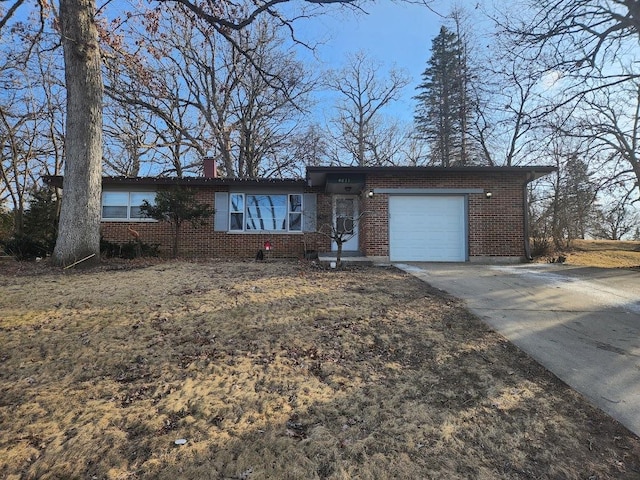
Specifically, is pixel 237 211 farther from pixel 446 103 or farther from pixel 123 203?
pixel 446 103

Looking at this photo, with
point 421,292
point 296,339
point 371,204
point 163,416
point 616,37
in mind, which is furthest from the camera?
point 371,204

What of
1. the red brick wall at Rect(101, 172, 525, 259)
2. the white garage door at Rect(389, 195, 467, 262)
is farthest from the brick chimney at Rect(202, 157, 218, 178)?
the white garage door at Rect(389, 195, 467, 262)

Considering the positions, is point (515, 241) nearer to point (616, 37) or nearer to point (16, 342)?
point (616, 37)

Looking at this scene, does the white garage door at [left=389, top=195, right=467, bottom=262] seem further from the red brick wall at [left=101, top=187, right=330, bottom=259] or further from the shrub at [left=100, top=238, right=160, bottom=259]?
the shrub at [left=100, top=238, right=160, bottom=259]

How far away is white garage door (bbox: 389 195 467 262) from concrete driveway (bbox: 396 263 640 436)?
220 centimetres

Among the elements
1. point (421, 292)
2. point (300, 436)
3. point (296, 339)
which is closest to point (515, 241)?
point (421, 292)

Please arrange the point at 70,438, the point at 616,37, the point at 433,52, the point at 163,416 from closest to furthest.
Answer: the point at 70,438, the point at 163,416, the point at 616,37, the point at 433,52

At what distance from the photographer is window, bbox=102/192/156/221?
12.6 meters

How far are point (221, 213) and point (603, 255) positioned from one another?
15626 millimetres

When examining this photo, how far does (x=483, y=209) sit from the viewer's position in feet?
35.9

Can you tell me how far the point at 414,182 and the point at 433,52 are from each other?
21344mm

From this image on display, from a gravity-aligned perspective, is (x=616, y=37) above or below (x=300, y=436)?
above

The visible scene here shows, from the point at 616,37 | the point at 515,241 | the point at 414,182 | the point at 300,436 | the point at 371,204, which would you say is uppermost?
the point at 616,37

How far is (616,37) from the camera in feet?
27.4
